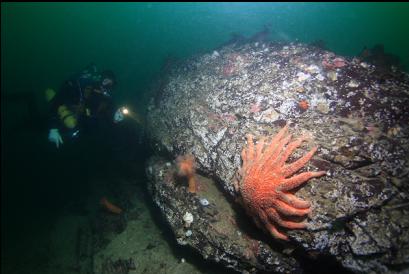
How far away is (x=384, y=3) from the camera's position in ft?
290

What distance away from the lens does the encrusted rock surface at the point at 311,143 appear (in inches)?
158

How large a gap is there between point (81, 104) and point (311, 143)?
6.81 metres

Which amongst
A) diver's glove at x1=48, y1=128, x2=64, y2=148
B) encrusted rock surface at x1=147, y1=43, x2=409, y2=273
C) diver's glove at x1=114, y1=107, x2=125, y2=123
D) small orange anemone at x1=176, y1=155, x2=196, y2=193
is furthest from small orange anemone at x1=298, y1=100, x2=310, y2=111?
diver's glove at x1=48, y1=128, x2=64, y2=148

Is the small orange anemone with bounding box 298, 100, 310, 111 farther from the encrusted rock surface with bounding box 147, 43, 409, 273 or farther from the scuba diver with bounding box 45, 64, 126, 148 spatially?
the scuba diver with bounding box 45, 64, 126, 148

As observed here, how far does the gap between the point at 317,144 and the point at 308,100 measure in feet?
3.96

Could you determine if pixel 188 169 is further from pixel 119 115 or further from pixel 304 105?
pixel 119 115

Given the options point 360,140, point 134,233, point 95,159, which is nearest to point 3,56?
point 95,159

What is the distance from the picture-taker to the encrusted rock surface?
4016 mm

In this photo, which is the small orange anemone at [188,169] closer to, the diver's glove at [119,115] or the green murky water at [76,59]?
the diver's glove at [119,115]

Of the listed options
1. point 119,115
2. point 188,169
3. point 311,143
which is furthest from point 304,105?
point 119,115

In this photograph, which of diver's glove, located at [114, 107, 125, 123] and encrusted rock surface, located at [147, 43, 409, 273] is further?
diver's glove, located at [114, 107, 125, 123]

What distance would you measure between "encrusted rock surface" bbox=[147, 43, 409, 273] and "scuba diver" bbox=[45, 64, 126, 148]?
2.14 m

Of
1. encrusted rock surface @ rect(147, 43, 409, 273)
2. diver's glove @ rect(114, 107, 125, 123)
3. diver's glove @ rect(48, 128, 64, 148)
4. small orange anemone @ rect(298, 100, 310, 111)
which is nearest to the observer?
encrusted rock surface @ rect(147, 43, 409, 273)

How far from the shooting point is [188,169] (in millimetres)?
5676
